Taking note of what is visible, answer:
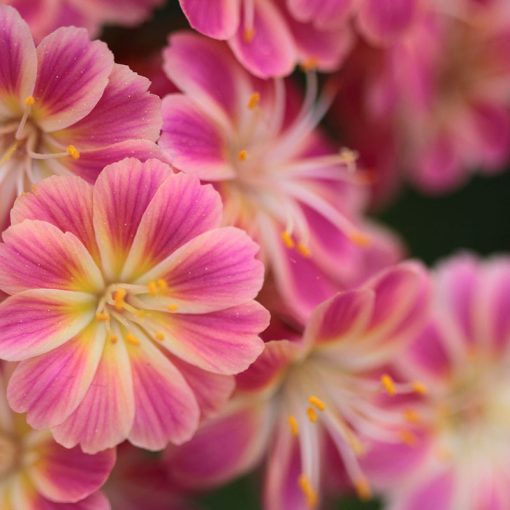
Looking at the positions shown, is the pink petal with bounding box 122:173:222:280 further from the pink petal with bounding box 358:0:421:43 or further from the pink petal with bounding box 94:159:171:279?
the pink petal with bounding box 358:0:421:43

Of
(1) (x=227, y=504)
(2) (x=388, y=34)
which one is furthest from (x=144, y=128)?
(1) (x=227, y=504)

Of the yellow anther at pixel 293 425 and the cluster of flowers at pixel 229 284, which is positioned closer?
the cluster of flowers at pixel 229 284

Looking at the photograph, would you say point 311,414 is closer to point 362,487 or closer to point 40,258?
point 362,487

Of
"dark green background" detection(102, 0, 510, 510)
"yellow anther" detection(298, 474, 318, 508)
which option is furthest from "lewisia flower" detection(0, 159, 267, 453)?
"dark green background" detection(102, 0, 510, 510)

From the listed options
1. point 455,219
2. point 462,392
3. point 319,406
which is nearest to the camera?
point 319,406

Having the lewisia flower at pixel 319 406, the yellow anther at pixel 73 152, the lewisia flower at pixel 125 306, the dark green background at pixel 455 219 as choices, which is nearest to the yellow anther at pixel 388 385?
the lewisia flower at pixel 319 406

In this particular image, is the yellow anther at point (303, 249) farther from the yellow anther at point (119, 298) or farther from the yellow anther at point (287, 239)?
the yellow anther at point (119, 298)

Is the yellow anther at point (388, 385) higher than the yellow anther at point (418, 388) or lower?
lower

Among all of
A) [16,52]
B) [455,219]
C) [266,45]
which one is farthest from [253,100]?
[455,219]

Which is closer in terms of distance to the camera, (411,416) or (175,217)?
(175,217)
